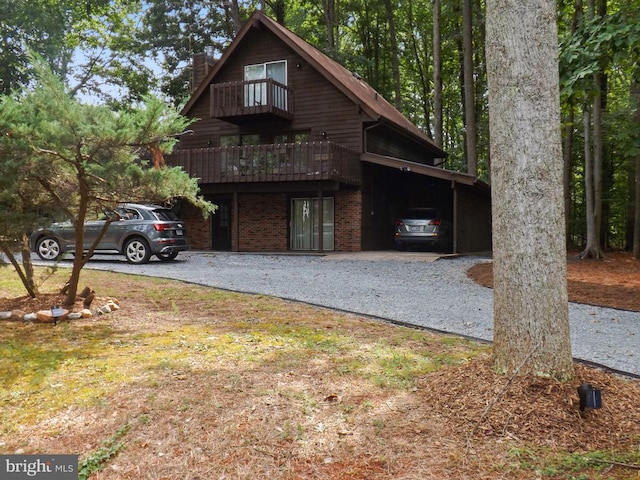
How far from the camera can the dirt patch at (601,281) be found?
8.80 metres

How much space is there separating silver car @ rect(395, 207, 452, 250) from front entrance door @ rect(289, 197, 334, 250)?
2.76 meters

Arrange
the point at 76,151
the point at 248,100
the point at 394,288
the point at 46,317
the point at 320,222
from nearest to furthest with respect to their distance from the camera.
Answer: the point at 76,151, the point at 46,317, the point at 394,288, the point at 320,222, the point at 248,100

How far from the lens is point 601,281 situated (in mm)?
11477

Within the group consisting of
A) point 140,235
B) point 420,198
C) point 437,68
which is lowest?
point 140,235

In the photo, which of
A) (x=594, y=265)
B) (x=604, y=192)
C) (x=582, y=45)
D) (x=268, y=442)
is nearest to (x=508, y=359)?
(x=268, y=442)

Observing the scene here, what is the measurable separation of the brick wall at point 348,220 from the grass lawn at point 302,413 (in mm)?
13304

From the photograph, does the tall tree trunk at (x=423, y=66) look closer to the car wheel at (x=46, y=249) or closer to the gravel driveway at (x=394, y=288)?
the gravel driveway at (x=394, y=288)

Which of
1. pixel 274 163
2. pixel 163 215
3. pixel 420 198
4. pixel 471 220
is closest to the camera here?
pixel 163 215

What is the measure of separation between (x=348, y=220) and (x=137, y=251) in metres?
7.70

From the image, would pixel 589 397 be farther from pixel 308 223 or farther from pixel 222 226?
pixel 222 226

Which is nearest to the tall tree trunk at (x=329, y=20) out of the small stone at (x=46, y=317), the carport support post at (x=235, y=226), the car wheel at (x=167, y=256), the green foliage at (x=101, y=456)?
the carport support post at (x=235, y=226)

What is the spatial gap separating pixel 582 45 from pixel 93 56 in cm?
3493

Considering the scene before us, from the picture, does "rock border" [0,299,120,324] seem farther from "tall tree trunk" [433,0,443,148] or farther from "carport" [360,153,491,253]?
"tall tree trunk" [433,0,443,148]

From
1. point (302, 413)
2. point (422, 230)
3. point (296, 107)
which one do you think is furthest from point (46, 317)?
point (296, 107)
